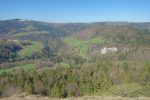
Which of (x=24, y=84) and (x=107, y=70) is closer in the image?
(x=24, y=84)

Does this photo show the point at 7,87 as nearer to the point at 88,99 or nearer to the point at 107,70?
the point at 107,70

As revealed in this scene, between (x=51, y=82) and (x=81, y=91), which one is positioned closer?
(x=81, y=91)

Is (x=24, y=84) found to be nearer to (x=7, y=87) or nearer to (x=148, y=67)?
(x=7, y=87)

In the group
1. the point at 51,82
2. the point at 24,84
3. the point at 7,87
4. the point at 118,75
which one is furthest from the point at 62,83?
the point at 118,75

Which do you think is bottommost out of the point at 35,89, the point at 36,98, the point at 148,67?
the point at 35,89

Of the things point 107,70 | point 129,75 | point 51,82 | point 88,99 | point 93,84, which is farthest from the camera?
point 107,70

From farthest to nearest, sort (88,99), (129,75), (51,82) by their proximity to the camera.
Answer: (129,75) → (51,82) → (88,99)

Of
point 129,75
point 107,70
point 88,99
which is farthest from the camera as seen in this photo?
point 107,70

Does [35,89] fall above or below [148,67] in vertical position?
below

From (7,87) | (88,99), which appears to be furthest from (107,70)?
(88,99)
